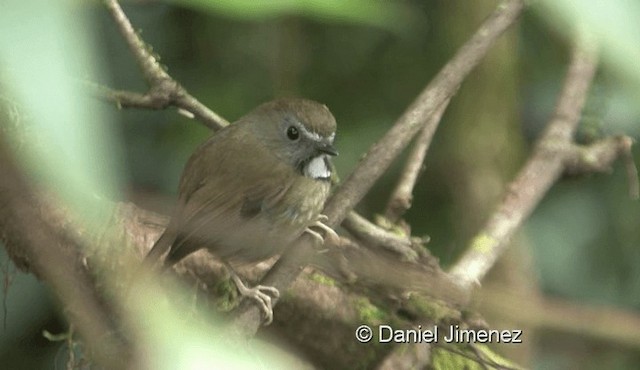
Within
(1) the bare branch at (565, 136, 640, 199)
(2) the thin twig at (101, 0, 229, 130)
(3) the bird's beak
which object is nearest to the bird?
(3) the bird's beak

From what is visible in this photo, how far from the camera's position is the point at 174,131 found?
8.85 feet

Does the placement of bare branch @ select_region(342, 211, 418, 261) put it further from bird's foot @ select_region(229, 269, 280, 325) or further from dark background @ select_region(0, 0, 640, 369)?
dark background @ select_region(0, 0, 640, 369)

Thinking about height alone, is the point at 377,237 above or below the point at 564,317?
below

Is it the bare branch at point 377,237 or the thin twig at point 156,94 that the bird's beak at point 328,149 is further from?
the thin twig at point 156,94

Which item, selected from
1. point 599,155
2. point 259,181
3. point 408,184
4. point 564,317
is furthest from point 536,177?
point 564,317

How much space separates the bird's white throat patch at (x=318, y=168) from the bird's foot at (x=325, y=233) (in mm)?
197

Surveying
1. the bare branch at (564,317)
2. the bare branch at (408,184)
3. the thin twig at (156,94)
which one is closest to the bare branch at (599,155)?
the bare branch at (564,317)

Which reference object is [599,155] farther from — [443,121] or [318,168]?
[318,168]

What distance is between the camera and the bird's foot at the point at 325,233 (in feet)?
5.47

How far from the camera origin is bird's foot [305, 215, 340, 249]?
1668mm

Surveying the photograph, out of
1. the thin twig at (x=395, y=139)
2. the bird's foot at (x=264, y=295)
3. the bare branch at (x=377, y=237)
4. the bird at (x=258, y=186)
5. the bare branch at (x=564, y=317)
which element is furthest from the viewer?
the bare branch at (x=377, y=237)

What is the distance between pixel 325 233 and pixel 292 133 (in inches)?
13.1

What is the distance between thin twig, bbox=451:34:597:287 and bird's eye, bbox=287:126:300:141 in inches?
17.5

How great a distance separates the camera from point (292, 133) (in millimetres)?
1982
